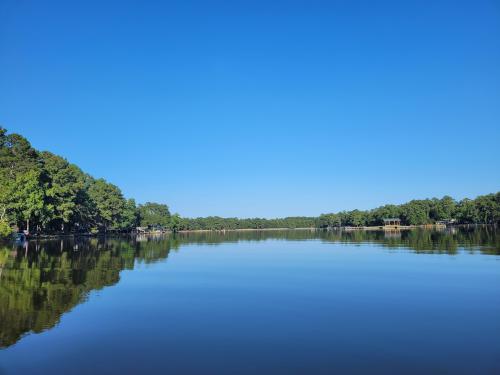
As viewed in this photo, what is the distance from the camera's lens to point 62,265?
30.0 metres

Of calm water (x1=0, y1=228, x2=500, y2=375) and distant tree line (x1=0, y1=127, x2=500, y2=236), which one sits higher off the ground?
distant tree line (x1=0, y1=127, x2=500, y2=236)

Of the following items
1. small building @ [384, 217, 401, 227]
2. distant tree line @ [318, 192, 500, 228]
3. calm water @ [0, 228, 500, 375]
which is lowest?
calm water @ [0, 228, 500, 375]

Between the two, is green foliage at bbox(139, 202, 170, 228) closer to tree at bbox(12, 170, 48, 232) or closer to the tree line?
the tree line

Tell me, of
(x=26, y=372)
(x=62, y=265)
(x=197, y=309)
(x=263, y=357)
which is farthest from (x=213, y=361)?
(x=62, y=265)

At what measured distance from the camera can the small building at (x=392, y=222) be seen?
590 ft

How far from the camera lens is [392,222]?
186 meters

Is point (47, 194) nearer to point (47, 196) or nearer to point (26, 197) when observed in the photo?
point (47, 196)

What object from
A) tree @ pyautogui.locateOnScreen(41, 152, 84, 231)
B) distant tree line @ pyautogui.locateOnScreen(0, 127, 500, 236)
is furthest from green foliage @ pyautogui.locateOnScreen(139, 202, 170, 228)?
tree @ pyautogui.locateOnScreen(41, 152, 84, 231)

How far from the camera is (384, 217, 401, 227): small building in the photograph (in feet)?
590

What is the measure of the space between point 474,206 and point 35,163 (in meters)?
148

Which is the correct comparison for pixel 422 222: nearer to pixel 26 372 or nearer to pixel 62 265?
pixel 62 265

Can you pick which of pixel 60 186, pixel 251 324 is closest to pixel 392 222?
pixel 60 186

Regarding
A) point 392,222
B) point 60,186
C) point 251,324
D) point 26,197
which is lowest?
point 251,324

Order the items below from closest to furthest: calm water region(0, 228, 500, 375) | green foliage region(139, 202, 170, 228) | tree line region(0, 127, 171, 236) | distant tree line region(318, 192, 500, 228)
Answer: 1. calm water region(0, 228, 500, 375)
2. tree line region(0, 127, 171, 236)
3. distant tree line region(318, 192, 500, 228)
4. green foliage region(139, 202, 170, 228)
